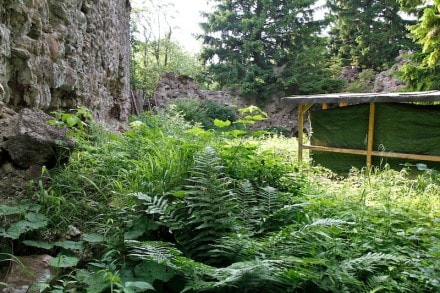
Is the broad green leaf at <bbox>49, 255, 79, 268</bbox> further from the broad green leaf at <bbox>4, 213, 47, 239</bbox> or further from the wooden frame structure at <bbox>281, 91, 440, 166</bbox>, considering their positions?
the wooden frame structure at <bbox>281, 91, 440, 166</bbox>

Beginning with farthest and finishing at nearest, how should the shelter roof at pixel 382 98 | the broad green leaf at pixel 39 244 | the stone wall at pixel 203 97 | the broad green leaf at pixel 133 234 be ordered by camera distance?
1. the stone wall at pixel 203 97
2. the shelter roof at pixel 382 98
3. the broad green leaf at pixel 133 234
4. the broad green leaf at pixel 39 244

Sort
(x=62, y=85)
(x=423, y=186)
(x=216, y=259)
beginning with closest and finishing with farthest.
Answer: (x=216, y=259) → (x=62, y=85) → (x=423, y=186)

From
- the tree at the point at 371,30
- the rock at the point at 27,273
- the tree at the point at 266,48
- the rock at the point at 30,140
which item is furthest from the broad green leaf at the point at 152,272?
the tree at the point at 371,30

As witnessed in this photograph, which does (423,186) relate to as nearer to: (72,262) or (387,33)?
(72,262)

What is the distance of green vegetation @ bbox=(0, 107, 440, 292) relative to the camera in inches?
63.7

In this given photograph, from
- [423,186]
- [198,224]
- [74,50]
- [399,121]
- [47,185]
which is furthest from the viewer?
[399,121]

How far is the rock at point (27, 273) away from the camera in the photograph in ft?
5.24

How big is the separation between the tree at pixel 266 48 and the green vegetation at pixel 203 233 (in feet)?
54.7

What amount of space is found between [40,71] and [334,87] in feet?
60.1

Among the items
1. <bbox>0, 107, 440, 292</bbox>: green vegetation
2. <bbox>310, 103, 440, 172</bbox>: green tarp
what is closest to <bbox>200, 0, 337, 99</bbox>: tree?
<bbox>310, 103, 440, 172</bbox>: green tarp

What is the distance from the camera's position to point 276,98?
19.9m

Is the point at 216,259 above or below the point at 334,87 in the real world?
below

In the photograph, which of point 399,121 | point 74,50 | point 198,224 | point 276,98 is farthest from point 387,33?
point 198,224

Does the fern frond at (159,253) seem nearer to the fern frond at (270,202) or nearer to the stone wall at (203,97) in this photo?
the fern frond at (270,202)
